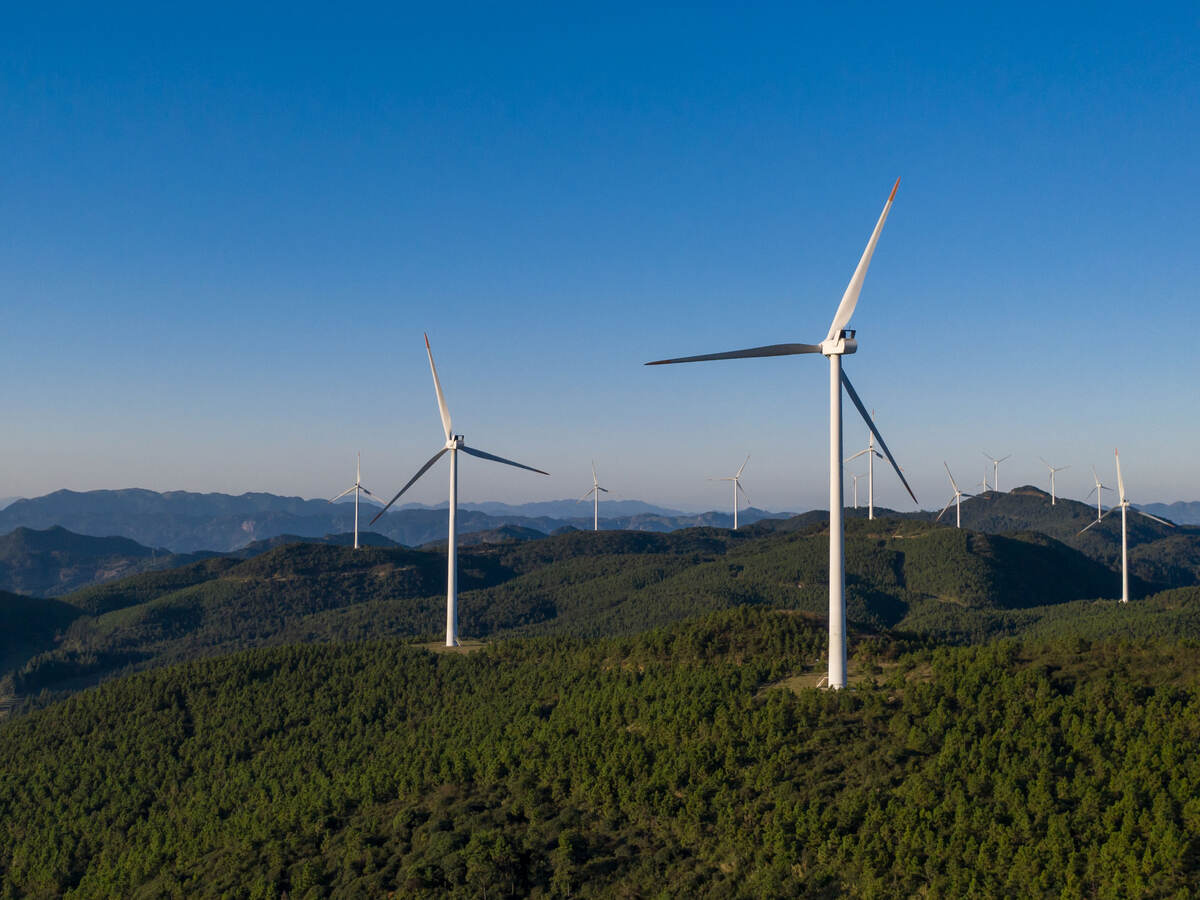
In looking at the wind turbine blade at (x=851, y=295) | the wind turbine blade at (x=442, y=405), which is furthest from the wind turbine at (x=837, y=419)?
the wind turbine blade at (x=442, y=405)

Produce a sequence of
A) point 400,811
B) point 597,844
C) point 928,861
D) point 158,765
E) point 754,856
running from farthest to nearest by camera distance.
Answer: point 158,765 → point 400,811 → point 597,844 → point 754,856 → point 928,861

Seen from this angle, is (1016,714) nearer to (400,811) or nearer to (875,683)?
(875,683)

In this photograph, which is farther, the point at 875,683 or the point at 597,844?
the point at 875,683

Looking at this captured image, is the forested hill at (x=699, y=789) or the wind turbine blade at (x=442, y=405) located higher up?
the wind turbine blade at (x=442, y=405)

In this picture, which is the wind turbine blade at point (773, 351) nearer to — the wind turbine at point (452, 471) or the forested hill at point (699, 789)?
the forested hill at point (699, 789)

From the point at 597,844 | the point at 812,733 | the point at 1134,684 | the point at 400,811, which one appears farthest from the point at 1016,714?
the point at 400,811

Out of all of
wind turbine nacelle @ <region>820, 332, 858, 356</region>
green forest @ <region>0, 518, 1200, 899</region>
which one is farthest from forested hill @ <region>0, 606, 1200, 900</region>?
wind turbine nacelle @ <region>820, 332, 858, 356</region>

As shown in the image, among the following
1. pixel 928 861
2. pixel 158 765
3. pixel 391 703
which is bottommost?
pixel 158 765
